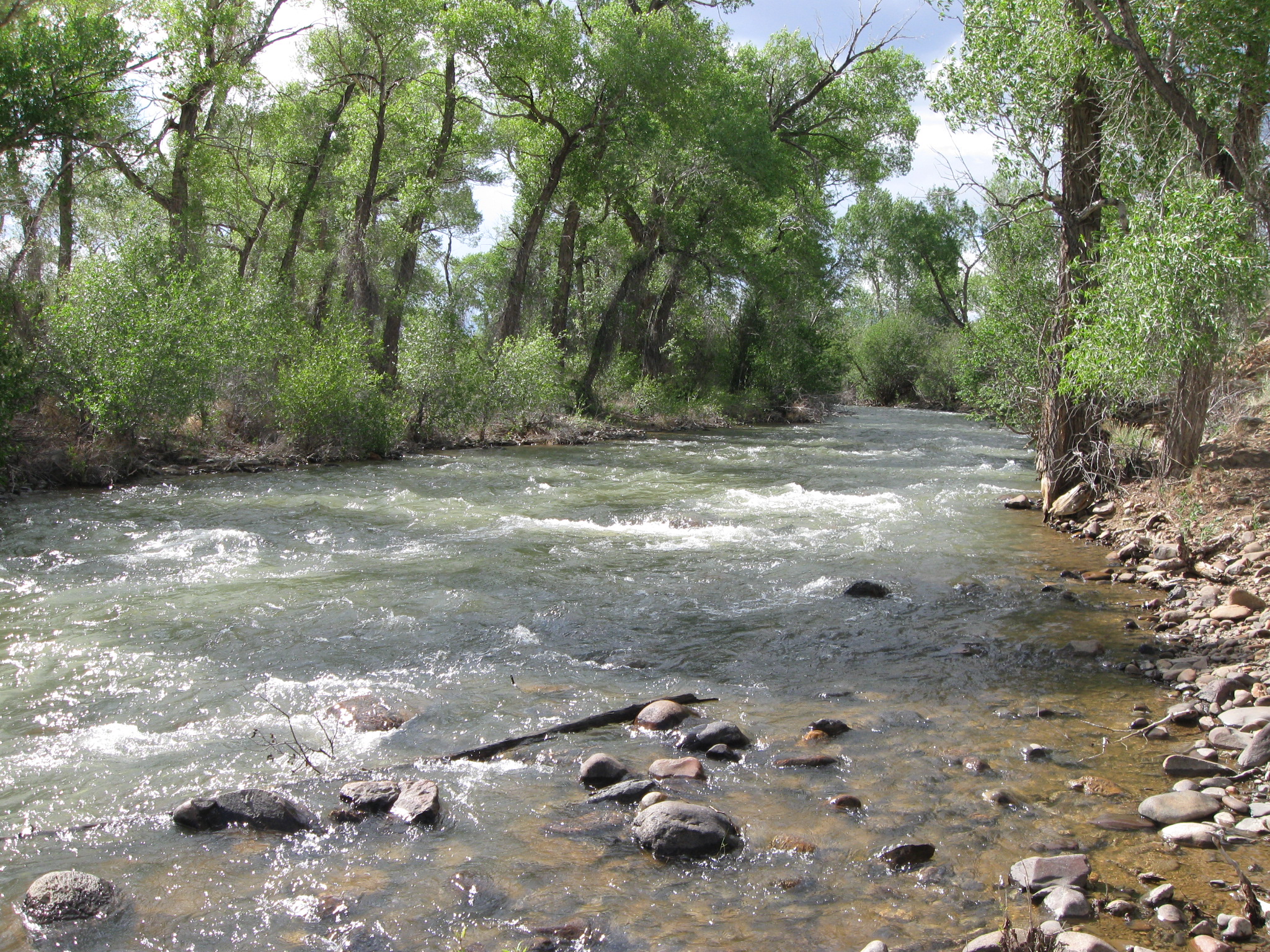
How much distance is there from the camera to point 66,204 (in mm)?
21578

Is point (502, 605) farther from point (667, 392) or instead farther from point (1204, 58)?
point (667, 392)

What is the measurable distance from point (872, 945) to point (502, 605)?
17.9 ft

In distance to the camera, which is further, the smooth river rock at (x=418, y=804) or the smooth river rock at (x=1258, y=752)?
the smooth river rock at (x=1258, y=752)

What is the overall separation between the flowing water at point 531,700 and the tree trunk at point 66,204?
890 cm

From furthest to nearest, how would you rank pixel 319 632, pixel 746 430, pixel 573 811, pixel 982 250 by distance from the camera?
pixel 746 430
pixel 982 250
pixel 319 632
pixel 573 811

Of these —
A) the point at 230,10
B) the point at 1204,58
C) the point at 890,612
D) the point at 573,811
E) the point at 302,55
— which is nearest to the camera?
the point at 573,811

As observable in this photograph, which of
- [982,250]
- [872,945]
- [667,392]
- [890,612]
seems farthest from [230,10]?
[872,945]

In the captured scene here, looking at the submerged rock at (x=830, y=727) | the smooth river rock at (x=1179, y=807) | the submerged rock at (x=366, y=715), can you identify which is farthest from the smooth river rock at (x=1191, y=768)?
the submerged rock at (x=366, y=715)

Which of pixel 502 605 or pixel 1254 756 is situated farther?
pixel 502 605

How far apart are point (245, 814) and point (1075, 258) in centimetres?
1158

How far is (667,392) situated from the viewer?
31.4 metres

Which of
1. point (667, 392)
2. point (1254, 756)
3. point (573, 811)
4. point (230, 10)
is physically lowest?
point (573, 811)

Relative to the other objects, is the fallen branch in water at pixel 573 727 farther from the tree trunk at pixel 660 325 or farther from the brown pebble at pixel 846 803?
the tree trunk at pixel 660 325

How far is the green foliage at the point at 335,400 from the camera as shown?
59.9 feet
